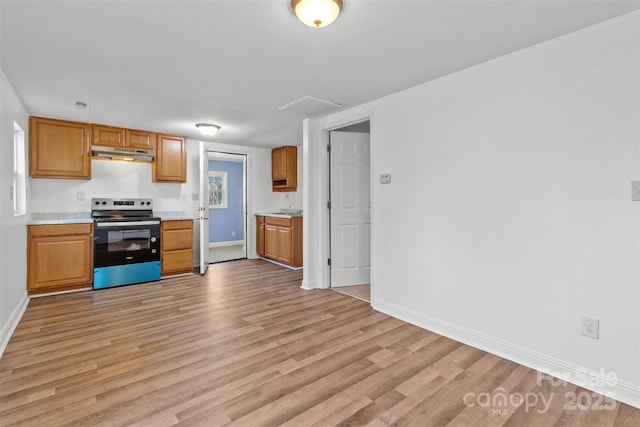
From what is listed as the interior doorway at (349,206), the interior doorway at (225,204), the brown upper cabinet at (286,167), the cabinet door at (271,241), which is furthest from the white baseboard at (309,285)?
the interior doorway at (225,204)

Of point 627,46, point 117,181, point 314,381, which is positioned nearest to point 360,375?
point 314,381

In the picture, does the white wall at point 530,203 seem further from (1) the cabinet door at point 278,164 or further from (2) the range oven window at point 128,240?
(2) the range oven window at point 128,240

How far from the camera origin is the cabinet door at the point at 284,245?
210 inches

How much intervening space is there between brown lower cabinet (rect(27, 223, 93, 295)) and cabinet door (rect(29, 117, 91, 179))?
2.47 feet

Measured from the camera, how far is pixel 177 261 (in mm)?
4742

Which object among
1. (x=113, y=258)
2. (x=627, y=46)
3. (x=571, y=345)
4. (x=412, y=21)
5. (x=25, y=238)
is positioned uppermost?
(x=412, y=21)

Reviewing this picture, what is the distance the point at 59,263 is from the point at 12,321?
115cm

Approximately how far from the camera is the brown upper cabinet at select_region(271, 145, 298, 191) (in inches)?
237

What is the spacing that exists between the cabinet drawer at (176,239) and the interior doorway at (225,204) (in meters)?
2.55

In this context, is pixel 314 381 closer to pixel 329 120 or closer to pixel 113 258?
pixel 329 120

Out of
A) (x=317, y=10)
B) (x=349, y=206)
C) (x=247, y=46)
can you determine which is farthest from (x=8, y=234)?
(x=349, y=206)

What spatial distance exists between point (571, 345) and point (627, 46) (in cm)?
185

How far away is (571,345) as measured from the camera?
204 centimetres

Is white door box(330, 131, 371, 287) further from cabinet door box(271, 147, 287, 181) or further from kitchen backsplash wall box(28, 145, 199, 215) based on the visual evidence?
kitchen backsplash wall box(28, 145, 199, 215)
